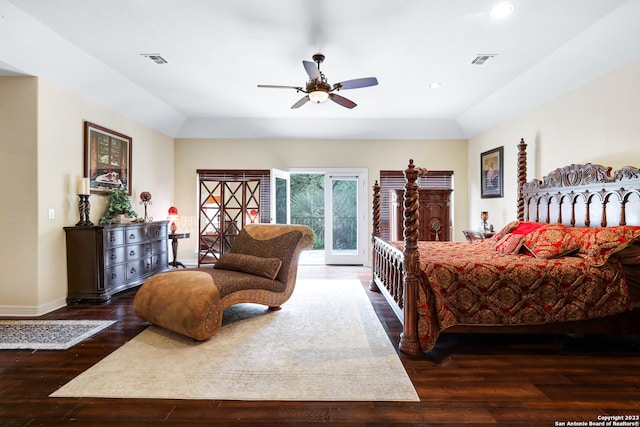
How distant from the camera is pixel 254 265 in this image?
3.59 metres

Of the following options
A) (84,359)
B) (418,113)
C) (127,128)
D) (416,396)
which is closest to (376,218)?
(418,113)

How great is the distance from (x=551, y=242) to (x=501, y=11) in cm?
208

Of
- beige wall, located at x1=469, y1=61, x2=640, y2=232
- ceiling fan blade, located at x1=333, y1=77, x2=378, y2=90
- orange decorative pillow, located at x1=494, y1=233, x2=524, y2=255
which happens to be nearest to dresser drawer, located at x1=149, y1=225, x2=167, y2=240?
ceiling fan blade, located at x1=333, y1=77, x2=378, y2=90

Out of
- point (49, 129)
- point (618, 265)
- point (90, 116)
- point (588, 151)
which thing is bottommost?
point (618, 265)

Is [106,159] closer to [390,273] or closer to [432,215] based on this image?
[390,273]

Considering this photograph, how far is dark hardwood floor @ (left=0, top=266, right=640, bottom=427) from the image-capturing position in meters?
1.84

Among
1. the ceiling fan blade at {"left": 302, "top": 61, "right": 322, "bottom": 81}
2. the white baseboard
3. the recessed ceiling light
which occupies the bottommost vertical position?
the white baseboard

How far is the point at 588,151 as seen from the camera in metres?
3.65

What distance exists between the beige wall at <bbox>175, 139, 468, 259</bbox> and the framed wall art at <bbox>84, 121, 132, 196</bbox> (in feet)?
5.07

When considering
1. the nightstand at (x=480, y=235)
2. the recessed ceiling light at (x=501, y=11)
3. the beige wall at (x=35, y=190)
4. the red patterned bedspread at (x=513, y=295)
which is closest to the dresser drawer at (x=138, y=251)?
the beige wall at (x=35, y=190)

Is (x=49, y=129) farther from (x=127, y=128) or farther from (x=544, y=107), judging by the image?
(x=544, y=107)

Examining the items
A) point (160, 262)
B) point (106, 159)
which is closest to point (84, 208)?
point (106, 159)

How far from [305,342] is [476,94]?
434 cm

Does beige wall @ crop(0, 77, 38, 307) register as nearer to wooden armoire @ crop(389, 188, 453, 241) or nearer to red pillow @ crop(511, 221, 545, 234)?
wooden armoire @ crop(389, 188, 453, 241)
